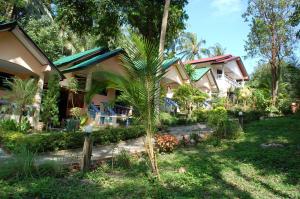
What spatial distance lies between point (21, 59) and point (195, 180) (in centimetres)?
1084

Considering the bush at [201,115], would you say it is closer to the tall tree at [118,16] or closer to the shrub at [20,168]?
the tall tree at [118,16]

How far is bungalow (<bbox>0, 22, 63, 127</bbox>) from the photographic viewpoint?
1429cm

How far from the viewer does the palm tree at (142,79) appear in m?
7.24

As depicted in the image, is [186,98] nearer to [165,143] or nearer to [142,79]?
[165,143]

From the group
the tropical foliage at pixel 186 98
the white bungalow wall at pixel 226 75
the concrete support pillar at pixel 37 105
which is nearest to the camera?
the concrete support pillar at pixel 37 105

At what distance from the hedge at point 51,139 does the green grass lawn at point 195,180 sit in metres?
2.56

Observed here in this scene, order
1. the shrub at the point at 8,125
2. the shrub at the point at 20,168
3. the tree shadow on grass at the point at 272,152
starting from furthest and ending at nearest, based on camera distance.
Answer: the shrub at the point at 8,125 < the tree shadow on grass at the point at 272,152 < the shrub at the point at 20,168

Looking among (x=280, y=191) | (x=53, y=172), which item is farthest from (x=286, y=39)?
(x=53, y=172)

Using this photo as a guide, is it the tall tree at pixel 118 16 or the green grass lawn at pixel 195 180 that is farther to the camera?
the tall tree at pixel 118 16

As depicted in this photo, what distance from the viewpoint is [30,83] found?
13211mm

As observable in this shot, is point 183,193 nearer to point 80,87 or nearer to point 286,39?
point 80,87

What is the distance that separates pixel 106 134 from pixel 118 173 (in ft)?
12.5

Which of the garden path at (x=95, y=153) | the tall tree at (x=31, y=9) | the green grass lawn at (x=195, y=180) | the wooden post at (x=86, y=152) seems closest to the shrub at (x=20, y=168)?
the green grass lawn at (x=195, y=180)

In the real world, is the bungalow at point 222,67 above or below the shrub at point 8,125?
above
